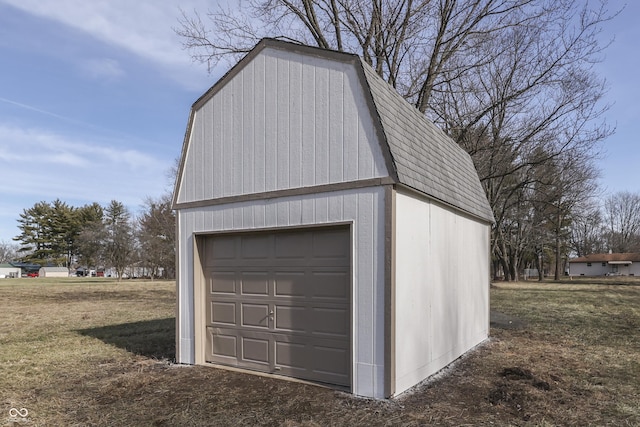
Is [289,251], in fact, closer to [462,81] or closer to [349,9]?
[349,9]

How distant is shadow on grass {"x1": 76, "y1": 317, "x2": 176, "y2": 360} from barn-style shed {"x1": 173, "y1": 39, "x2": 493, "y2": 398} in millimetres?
1492

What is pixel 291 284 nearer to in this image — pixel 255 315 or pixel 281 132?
pixel 255 315

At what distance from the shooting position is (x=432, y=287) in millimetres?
6594

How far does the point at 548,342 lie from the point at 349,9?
12.5 m

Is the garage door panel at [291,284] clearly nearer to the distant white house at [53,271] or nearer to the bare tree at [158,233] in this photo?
the bare tree at [158,233]

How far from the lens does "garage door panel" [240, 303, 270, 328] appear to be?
21.7ft

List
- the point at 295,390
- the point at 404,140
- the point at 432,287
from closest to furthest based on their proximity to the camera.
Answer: the point at 295,390, the point at 404,140, the point at 432,287

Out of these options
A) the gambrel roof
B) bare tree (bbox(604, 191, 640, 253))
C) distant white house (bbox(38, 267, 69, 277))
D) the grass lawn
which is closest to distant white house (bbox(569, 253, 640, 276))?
bare tree (bbox(604, 191, 640, 253))

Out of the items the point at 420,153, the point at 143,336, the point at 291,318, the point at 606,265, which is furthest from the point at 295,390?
the point at 606,265

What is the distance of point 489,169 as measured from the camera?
18.9 meters

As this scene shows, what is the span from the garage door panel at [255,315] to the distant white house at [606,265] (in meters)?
70.0

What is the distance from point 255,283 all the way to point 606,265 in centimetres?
7228

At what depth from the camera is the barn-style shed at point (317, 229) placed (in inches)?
217

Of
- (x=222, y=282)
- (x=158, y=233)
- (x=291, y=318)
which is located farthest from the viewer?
(x=158, y=233)
